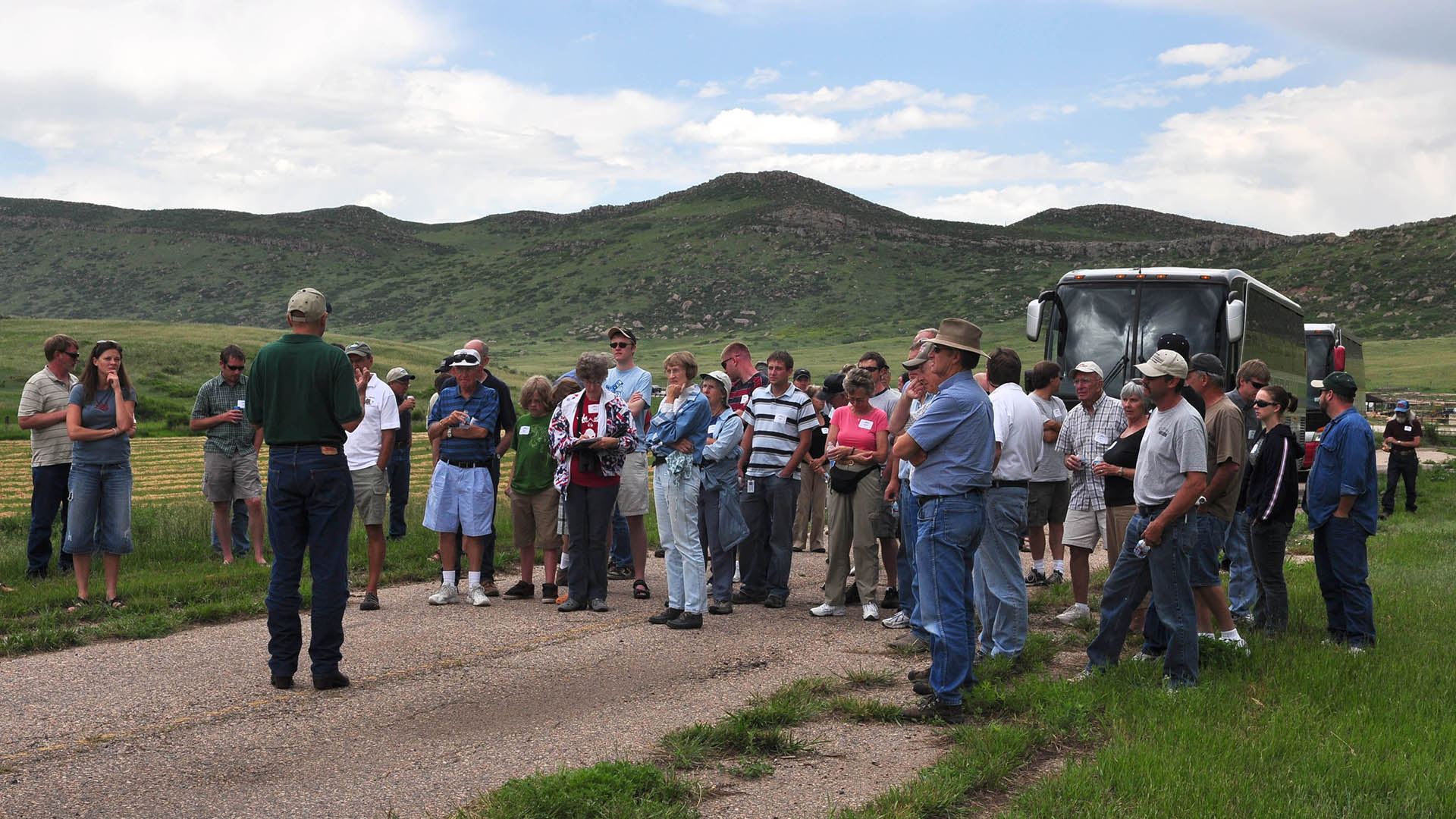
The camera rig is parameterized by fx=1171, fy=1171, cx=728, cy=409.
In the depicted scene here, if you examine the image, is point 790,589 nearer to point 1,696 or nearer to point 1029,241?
point 1,696

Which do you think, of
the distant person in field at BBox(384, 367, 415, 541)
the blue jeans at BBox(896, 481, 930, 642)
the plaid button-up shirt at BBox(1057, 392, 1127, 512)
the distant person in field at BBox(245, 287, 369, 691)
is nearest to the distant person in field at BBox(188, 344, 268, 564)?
the distant person in field at BBox(384, 367, 415, 541)

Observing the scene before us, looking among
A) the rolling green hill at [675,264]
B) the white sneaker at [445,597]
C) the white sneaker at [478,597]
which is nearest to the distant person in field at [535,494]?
the white sneaker at [478,597]

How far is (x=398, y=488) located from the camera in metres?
13.4

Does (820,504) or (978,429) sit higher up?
(978,429)

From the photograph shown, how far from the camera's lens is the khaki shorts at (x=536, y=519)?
395 inches

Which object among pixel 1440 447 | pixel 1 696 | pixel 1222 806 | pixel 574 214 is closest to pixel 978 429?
pixel 1222 806

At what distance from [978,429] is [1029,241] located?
129 m

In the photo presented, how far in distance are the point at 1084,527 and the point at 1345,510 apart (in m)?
1.85

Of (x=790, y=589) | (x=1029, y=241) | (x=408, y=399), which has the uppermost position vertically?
(x=1029, y=241)

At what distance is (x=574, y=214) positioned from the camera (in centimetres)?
17288

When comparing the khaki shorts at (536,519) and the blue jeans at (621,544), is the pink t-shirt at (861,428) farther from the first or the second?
the blue jeans at (621,544)

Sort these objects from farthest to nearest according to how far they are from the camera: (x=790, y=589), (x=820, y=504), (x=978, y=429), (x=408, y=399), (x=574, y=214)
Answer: (x=574, y=214) < (x=820, y=504) < (x=408, y=399) < (x=790, y=589) < (x=978, y=429)

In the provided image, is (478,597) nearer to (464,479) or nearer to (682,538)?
(464,479)

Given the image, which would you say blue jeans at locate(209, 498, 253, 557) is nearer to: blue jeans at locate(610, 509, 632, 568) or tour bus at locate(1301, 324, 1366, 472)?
blue jeans at locate(610, 509, 632, 568)
